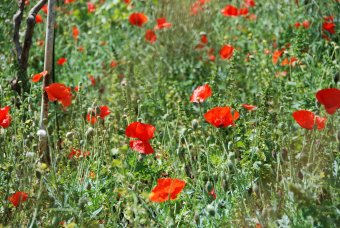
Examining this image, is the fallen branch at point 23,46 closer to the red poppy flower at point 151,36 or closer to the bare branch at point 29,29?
the bare branch at point 29,29

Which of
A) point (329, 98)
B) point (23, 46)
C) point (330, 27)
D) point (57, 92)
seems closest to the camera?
point (329, 98)

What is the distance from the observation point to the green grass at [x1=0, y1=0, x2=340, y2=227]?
2539 millimetres

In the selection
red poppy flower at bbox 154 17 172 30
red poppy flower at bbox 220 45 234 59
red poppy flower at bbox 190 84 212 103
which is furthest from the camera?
red poppy flower at bbox 154 17 172 30

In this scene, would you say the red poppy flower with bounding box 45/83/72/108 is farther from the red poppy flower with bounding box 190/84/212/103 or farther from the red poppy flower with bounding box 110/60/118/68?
the red poppy flower with bounding box 110/60/118/68

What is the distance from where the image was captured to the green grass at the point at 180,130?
8.33 feet

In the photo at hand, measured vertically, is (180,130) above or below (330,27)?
above

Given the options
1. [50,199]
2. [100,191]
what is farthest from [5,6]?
[50,199]

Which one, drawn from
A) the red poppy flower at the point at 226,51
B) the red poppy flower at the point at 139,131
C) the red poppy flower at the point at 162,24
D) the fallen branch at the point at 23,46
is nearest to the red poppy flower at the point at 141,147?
the red poppy flower at the point at 139,131

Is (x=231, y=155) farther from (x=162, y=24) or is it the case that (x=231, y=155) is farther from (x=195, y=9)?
(x=195, y=9)

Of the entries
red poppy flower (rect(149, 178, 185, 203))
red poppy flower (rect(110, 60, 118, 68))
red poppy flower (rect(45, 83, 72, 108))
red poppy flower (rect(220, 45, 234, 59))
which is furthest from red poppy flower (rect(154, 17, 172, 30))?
red poppy flower (rect(149, 178, 185, 203))

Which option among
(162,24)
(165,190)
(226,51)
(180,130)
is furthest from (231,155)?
(162,24)

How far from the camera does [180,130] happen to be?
10.3 ft

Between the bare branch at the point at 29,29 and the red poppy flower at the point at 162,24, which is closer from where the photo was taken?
the bare branch at the point at 29,29

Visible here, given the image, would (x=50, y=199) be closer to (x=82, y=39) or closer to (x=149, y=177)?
(x=149, y=177)
